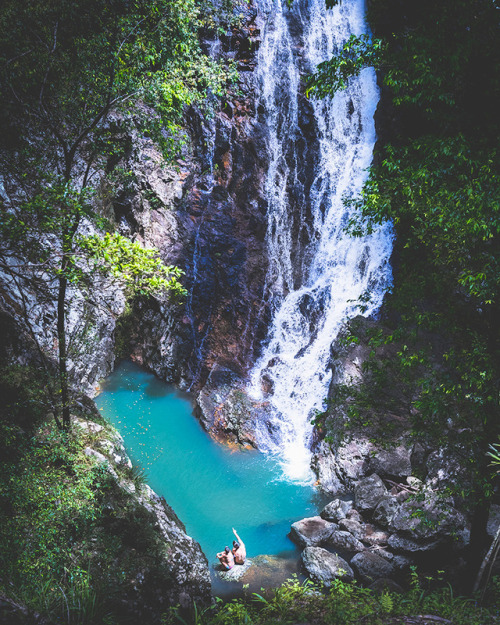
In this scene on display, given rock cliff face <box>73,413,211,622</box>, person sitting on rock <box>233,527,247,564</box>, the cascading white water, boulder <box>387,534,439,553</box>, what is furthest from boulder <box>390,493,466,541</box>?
the cascading white water

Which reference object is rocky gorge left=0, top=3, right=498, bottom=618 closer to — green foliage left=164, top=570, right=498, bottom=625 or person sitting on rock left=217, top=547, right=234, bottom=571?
person sitting on rock left=217, top=547, right=234, bottom=571

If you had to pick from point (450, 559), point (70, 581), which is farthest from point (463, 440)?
point (70, 581)

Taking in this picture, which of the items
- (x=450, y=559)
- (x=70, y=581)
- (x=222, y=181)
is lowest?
(x=70, y=581)

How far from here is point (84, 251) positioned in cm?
528

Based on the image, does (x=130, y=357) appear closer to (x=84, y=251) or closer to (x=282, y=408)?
(x=282, y=408)

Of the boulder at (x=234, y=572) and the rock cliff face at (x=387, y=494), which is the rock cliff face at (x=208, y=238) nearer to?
the rock cliff face at (x=387, y=494)

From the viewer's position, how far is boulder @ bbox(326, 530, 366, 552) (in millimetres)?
8516

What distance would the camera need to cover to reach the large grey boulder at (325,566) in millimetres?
7574

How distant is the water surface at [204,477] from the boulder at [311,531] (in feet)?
1.03

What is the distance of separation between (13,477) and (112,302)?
11081 mm

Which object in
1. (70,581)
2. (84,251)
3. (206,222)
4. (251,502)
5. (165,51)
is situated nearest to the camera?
(70,581)

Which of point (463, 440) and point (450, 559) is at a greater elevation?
point (463, 440)

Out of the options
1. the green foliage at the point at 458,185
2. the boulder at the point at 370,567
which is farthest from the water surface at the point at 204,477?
the green foliage at the point at 458,185

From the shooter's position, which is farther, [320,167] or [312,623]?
[320,167]
